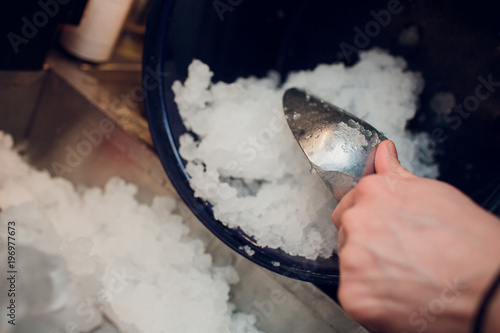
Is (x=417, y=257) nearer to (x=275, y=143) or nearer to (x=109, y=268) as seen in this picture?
(x=275, y=143)

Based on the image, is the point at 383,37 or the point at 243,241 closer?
the point at 243,241

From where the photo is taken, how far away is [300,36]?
99 centimetres

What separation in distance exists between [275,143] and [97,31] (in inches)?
32.3

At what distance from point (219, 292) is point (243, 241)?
302mm

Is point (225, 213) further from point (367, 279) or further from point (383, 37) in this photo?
point (383, 37)

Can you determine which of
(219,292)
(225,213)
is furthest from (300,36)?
(219,292)

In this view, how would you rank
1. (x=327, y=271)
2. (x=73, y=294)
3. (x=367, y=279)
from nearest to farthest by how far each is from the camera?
(x=367, y=279), (x=327, y=271), (x=73, y=294)

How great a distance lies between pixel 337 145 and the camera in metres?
0.64

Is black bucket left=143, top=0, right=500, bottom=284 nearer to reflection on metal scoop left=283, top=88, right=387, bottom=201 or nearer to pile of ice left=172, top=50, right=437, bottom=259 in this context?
pile of ice left=172, top=50, right=437, bottom=259

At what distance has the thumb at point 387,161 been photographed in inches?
21.9

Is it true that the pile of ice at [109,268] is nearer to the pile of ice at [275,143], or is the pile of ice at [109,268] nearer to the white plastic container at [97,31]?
the pile of ice at [275,143]

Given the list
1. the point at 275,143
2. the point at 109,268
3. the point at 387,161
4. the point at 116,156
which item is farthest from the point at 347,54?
the point at 109,268

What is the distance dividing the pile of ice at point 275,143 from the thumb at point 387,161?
0.74 ft

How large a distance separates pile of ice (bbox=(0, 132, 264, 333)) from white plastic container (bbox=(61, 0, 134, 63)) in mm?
438
